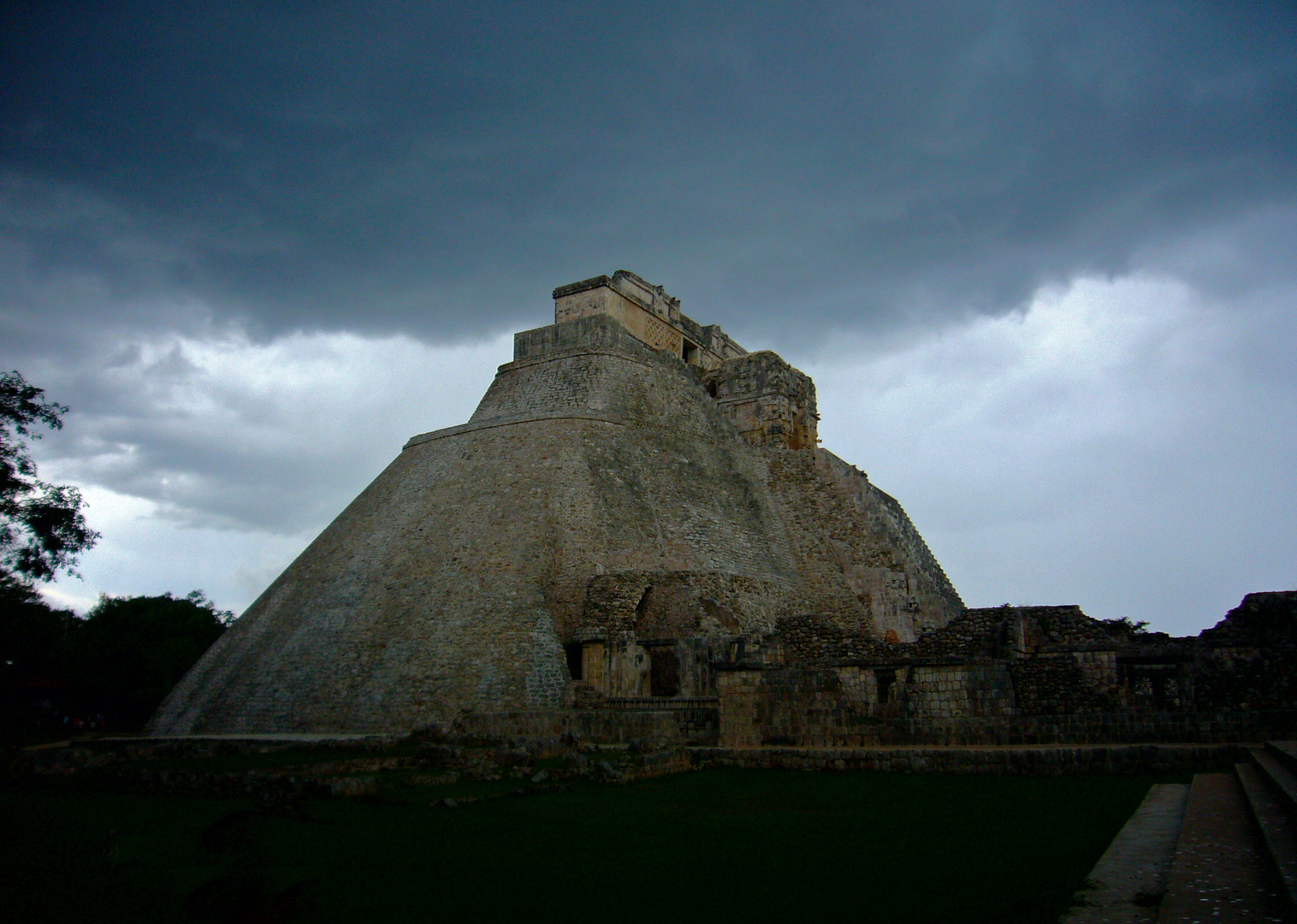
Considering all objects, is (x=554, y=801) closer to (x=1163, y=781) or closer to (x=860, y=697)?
(x=1163, y=781)

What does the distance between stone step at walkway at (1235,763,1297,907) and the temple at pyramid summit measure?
328 cm

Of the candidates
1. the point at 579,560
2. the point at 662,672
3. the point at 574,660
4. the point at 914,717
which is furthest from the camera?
the point at 579,560

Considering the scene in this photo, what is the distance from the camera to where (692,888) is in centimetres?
497

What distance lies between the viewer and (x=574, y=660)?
1923 centimetres

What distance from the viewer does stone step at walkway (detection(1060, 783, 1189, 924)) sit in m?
3.94

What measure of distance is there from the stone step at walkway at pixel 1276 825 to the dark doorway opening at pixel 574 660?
13.4 meters

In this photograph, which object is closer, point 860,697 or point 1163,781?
point 1163,781

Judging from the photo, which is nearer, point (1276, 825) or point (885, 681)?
point (1276, 825)

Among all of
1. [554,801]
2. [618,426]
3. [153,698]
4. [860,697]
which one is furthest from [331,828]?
[153,698]

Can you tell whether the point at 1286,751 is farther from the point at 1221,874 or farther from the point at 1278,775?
the point at 1221,874

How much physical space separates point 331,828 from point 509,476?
14.8m

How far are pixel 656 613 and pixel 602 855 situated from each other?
13679 millimetres

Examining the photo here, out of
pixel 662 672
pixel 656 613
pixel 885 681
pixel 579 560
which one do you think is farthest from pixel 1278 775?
pixel 579 560

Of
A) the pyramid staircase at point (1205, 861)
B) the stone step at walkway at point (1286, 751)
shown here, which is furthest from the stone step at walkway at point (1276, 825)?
the stone step at walkway at point (1286, 751)
